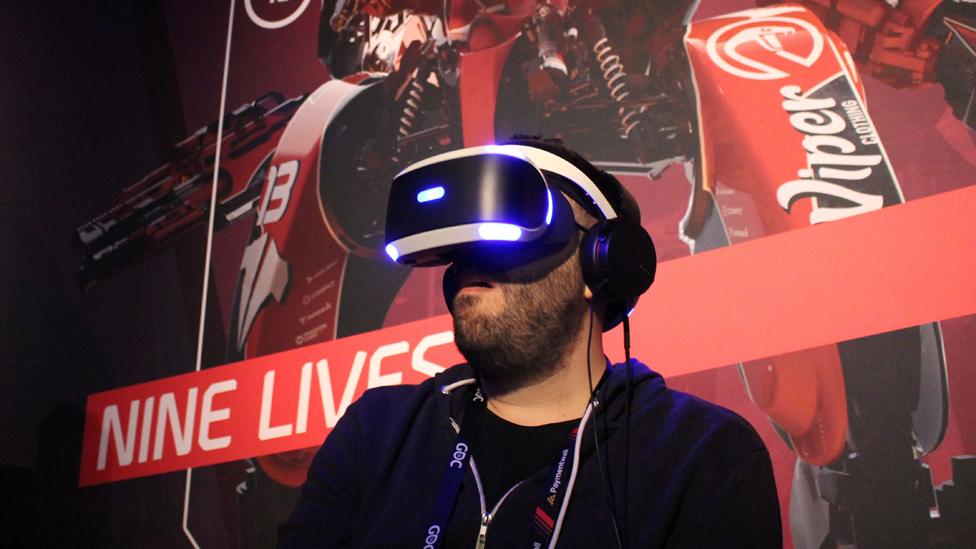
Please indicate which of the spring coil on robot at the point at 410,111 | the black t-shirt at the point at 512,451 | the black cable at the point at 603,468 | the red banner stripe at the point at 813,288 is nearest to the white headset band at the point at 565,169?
the black cable at the point at 603,468

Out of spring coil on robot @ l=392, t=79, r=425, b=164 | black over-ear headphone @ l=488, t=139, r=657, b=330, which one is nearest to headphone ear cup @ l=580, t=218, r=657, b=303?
black over-ear headphone @ l=488, t=139, r=657, b=330

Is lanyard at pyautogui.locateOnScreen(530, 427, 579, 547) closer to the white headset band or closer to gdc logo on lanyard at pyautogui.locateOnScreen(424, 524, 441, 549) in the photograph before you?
gdc logo on lanyard at pyautogui.locateOnScreen(424, 524, 441, 549)

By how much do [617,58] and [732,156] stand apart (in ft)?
1.22

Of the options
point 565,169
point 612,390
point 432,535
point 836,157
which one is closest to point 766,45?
point 836,157

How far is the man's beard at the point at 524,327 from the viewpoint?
1.06 meters

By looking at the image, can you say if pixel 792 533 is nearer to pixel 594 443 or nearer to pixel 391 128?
pixel 594 443

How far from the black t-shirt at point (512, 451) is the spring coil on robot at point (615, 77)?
922 mm

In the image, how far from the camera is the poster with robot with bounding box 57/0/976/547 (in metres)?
1.45

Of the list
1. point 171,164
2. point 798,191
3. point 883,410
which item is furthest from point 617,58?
point 171,164

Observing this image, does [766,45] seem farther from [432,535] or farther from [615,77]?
[432,535]

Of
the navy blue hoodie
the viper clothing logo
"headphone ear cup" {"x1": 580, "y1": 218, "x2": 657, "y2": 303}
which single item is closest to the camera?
the navy blue hoodie

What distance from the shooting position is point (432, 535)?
3.27ft

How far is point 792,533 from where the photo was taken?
1.47m

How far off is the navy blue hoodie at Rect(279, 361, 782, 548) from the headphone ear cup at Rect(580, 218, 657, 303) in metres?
0.14
